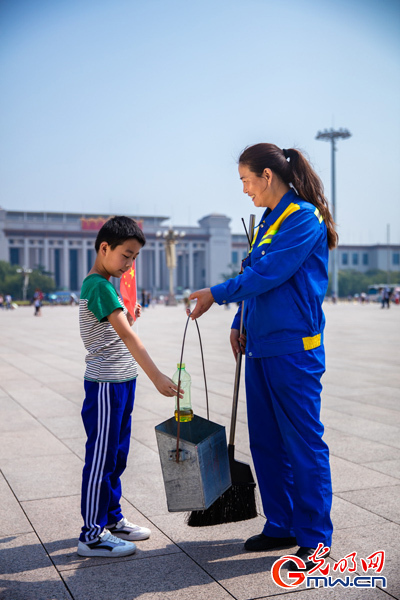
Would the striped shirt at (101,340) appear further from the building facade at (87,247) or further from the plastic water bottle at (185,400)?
the building facade at (87,247)

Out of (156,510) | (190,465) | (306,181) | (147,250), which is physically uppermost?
(147,250)

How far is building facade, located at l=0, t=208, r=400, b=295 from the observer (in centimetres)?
10138

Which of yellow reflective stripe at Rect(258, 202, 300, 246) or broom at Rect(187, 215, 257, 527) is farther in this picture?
broom at Rect(187, 215, 257, 527)

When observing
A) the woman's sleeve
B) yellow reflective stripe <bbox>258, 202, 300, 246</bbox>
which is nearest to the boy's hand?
A: the woman's sleeve

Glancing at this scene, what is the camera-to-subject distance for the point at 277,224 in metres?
2.55

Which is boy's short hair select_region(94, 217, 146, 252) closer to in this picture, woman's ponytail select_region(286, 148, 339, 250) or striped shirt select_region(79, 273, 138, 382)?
striped shirt select_region(79, 273, 138, 382)

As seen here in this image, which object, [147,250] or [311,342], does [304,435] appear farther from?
[147,250]

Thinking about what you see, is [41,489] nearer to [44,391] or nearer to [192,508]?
[192,508]

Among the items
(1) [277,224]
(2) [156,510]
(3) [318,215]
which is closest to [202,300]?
(1) [277,224]

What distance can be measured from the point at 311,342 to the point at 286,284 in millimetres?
251

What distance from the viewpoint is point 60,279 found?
105938 millimetres

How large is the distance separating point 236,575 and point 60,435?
2703mm

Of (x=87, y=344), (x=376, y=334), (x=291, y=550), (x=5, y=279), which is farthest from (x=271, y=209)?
(x=5, y=279)

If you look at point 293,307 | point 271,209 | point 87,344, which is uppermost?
point 271,209
